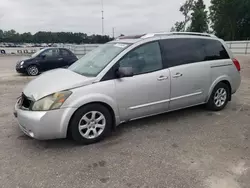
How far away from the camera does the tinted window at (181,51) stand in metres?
4.23

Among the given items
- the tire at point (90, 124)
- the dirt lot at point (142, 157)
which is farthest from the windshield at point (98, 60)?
the dirt lot at point (142, 157)

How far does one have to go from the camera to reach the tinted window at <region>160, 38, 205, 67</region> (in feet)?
13.9

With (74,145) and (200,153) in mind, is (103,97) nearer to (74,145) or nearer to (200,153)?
(74,145)

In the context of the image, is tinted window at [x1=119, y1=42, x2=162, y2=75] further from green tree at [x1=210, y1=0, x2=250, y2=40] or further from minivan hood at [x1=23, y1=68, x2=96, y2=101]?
green tree at [x1=210, y1=0, x2=250, y2=40]

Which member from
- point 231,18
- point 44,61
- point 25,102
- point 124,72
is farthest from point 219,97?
point 231,18

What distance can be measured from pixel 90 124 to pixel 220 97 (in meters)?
2.98

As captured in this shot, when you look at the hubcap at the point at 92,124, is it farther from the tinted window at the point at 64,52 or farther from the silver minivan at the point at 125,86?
the tinted window at the point at 64,52

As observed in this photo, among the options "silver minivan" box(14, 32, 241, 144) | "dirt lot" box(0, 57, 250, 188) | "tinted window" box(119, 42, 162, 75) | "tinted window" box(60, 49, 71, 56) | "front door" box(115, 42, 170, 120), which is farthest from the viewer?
"tinted window" box(60, 49, 71, 56)

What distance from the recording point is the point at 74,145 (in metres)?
3.60

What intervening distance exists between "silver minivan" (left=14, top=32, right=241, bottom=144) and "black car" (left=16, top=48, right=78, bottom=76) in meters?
8.01

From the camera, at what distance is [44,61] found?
39.2 ft

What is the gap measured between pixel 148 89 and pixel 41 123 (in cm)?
177

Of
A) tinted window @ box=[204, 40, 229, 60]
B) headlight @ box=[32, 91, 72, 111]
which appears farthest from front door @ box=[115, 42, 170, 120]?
tinted window @ box=[204, 40, 229, 60]

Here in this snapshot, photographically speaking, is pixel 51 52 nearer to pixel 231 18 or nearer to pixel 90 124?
pixel 90 124
